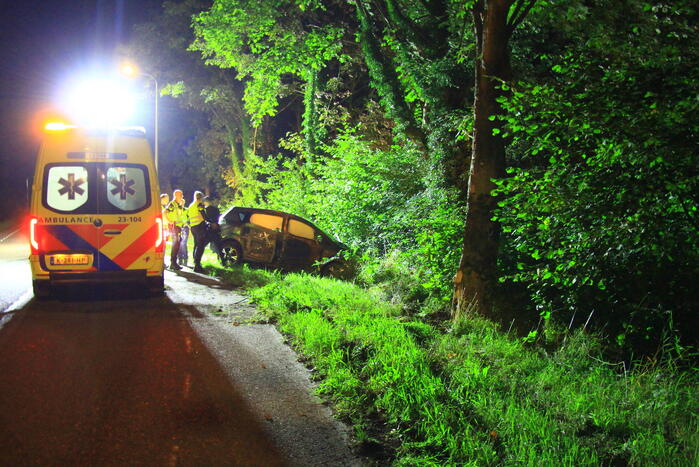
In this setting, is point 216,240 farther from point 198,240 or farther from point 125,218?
point 125,218

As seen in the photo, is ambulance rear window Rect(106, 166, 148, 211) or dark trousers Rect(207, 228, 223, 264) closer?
ambulance rear window Rect(106, 166, 148, 211)

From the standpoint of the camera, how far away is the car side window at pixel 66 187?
802 centimetres

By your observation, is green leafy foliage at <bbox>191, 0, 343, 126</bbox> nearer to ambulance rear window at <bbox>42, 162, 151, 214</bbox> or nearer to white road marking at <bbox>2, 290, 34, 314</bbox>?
ambulance rear window at <bbox>42, 162, 151, 214</bbox>

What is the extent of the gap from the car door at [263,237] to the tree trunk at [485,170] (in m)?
6.49

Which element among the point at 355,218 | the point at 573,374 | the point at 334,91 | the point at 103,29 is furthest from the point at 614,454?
the point at 103,29

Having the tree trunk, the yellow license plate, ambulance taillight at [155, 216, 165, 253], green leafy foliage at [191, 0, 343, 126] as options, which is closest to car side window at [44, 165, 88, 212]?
the yellow license plate

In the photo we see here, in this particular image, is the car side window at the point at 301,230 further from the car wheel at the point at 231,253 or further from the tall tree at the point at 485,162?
the tall tree at the point at 485,162

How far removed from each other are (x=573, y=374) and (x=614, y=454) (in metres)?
1.81

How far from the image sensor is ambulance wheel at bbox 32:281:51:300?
8078 mm

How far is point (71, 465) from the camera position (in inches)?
128

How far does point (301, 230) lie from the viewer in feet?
42.2

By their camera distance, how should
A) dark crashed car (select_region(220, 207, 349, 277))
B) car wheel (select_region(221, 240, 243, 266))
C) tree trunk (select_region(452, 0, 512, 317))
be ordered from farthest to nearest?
car wheel (select_region(221, 240, 243, 266)), dark crashed car (select_region(220, 207, 349, 277)), tree trunk (select_region(452, 0, 512, 317))

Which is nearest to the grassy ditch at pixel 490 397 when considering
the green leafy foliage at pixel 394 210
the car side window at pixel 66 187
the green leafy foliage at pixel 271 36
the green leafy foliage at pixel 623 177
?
the green leafy foliage at pixel 623 177

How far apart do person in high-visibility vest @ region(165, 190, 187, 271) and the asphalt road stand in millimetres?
5579
